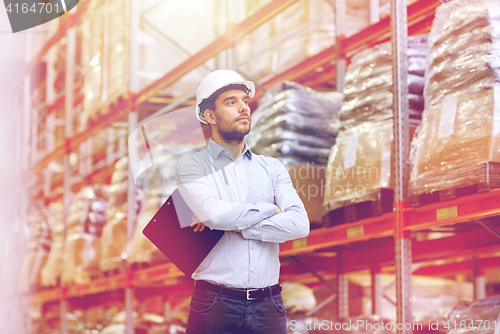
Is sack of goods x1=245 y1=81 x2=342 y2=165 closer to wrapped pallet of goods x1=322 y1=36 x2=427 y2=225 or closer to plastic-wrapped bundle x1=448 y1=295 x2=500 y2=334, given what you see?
wrapped pallet of goods x1=322 y1=36 x2=427 y2=225

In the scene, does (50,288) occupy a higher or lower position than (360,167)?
lower

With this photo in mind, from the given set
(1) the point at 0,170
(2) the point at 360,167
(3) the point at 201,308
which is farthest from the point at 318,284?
(1) the point at 0,170

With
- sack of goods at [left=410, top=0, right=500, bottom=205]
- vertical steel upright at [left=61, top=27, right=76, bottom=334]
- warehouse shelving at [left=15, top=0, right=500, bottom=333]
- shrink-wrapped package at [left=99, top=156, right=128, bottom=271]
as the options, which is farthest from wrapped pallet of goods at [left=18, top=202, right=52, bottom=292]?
sack of goods at [left=410, top=0, right=500, bottom=205]

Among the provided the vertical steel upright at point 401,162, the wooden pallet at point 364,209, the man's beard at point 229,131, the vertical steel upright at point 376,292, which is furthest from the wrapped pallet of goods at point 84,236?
the man's beard at point 229,131

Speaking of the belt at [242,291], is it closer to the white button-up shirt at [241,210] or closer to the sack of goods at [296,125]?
the white button-up shirt at [241,210]

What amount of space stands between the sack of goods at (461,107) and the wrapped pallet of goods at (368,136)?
0.85ft

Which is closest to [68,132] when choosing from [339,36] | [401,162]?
[339,36]

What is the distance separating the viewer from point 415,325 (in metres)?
3.66

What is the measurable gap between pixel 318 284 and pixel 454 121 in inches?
126

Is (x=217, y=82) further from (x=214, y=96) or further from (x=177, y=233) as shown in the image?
(x=177, y=233)

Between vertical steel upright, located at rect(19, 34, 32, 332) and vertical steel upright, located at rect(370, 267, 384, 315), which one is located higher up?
vertical steel upright, located at rect(19, 34, 32, 332)

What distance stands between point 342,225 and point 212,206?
1.51 m

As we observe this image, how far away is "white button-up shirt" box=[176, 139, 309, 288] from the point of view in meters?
2.42

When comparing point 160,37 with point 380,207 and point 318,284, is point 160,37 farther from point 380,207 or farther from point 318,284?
point 380,207
